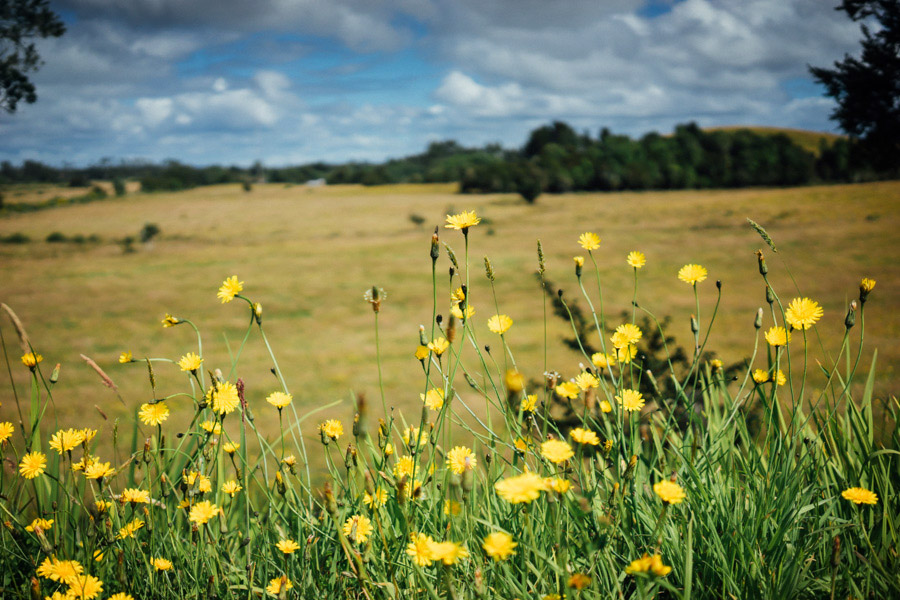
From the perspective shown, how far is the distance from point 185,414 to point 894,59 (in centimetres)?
1479

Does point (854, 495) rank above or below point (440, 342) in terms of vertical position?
below

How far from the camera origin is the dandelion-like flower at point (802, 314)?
164cm

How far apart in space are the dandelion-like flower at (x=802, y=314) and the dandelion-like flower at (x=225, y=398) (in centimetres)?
174

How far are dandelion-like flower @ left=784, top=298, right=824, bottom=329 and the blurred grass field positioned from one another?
22cm

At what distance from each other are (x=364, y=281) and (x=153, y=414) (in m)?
20.6

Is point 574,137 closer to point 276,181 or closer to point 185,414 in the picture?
point 276,181

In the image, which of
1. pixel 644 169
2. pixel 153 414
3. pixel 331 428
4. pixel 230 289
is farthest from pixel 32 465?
pixel 644 169

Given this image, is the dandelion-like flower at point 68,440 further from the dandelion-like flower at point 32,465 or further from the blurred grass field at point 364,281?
the blurred grass field at point 364,281

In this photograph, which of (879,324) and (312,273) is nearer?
(879,324)

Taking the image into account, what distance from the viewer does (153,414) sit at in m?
1.66

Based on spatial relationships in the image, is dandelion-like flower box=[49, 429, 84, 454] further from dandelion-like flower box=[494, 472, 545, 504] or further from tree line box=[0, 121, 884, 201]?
tree line box=[0, 121, 884, 201]

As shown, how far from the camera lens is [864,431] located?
198 centimetres

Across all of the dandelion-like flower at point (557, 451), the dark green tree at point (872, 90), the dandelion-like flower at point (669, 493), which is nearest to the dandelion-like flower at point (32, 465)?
the dandelion-like flower at point (557, 451)

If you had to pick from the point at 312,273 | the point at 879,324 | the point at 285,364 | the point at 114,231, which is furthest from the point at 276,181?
the point at 879,324
